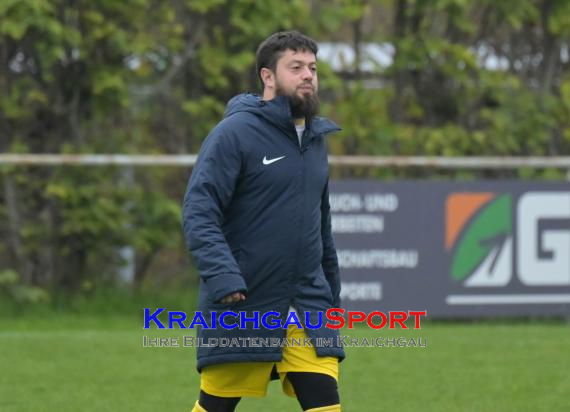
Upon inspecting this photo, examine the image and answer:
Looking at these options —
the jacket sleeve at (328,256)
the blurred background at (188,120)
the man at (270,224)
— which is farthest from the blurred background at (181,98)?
the man at (270,224)

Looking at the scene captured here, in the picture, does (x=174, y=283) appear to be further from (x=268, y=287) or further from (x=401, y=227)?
(x=268, y=287)

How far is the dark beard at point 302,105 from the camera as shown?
497 cm

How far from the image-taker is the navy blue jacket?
192 inches

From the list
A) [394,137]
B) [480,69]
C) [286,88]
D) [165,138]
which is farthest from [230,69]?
[286,88]

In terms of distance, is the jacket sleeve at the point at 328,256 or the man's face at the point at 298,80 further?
the jacket sleeve at the point at 328,256

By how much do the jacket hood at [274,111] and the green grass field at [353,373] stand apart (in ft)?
8.42

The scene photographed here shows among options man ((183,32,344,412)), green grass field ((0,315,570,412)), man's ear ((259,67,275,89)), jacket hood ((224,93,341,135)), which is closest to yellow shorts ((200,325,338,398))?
man ((183,32,344,412))

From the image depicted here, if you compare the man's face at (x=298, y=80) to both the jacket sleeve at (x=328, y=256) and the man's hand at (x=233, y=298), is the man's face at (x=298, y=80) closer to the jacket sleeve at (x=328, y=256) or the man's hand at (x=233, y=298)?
the jacket sleeve at (x=328, y=256)

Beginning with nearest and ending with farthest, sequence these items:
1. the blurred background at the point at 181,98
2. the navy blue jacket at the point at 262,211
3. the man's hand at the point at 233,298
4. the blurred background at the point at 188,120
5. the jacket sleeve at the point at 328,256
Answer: the man's hand at the point at 233,298
the navy blue jacket at the point at 262,211
the jacket sleeve at the point at 328,256
the blurred background at the point at 188,120
the blurred background at the point at 181,98

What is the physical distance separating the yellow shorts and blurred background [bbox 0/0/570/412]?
14.5 ft

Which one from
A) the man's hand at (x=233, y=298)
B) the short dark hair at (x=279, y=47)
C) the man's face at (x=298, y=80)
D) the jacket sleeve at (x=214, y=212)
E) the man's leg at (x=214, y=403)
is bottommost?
the man's leg at (x=214, y=403)

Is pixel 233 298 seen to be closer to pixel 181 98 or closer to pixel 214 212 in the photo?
pixel 214 212

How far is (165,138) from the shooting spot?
12.9m

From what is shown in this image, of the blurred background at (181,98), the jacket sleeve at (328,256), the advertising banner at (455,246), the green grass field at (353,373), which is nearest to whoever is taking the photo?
the jacket sleeve at (328,256)
